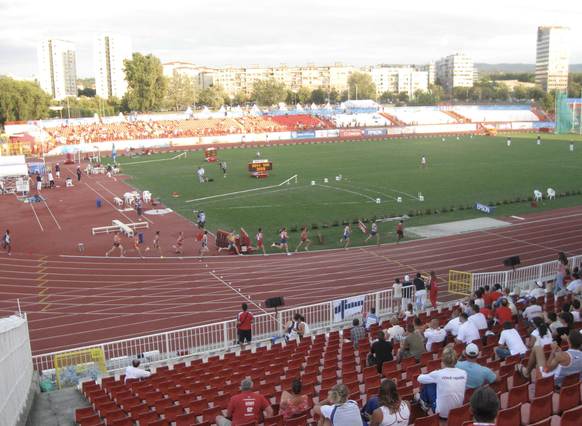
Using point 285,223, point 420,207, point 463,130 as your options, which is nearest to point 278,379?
point 285,223

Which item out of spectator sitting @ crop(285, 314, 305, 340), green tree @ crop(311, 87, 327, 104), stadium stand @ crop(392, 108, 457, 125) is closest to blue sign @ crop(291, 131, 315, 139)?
stadium stand @ crop(392, 108, 457, 125)

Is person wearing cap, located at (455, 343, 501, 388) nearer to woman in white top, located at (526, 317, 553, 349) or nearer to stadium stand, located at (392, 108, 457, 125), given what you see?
woman in white top, located at (526, 317, 553, 349)

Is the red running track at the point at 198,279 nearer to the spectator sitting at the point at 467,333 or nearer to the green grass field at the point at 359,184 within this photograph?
the green grass field at the point at 359,184

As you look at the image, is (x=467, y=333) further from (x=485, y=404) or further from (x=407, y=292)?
(x=407, y=292)

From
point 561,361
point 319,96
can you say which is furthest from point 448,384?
point 319,96

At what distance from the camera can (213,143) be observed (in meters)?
81.5

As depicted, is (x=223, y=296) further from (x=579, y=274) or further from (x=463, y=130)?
(x=463, y=130)

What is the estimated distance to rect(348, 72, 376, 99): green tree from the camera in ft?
557

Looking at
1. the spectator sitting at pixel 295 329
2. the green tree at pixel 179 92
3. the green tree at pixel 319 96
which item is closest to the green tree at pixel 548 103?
the green tree at pixel 319 96

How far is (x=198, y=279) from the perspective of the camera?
832 inches

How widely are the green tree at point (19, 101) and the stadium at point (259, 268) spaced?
29831 mm

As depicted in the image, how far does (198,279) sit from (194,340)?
6.05 metres

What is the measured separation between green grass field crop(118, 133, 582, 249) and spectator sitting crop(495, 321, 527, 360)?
17.1m

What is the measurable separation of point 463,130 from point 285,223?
265 feet
